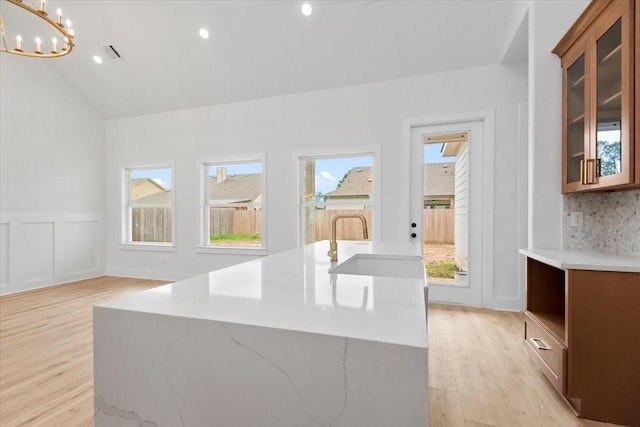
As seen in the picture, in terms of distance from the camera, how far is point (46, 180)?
15.9 ft

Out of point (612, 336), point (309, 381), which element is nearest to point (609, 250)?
point (612, 336)

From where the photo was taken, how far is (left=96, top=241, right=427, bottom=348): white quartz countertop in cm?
69

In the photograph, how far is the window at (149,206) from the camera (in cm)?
545

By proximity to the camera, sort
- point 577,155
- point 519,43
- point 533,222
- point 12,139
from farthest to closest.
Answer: point 12,139 → point 519,43 → point 533,222 → point 577,155

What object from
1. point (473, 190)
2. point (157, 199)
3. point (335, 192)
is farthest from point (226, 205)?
point (473, 190)

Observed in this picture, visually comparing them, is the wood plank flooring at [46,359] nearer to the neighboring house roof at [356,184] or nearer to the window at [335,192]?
the window at [335,192]

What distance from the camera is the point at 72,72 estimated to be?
5008 mm

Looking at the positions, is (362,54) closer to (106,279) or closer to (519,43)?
(519,43)

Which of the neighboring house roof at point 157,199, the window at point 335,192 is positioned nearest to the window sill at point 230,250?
the window at point 335,192

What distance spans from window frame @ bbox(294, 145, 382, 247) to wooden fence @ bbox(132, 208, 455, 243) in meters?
0.15

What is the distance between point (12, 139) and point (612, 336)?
262 inches

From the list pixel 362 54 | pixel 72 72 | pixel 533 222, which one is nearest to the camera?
pixel 533 222

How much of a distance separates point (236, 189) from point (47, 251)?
3015 mm

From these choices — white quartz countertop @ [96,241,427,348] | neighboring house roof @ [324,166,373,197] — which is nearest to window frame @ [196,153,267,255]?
neighboring house roof @ [324,166,373,197]
